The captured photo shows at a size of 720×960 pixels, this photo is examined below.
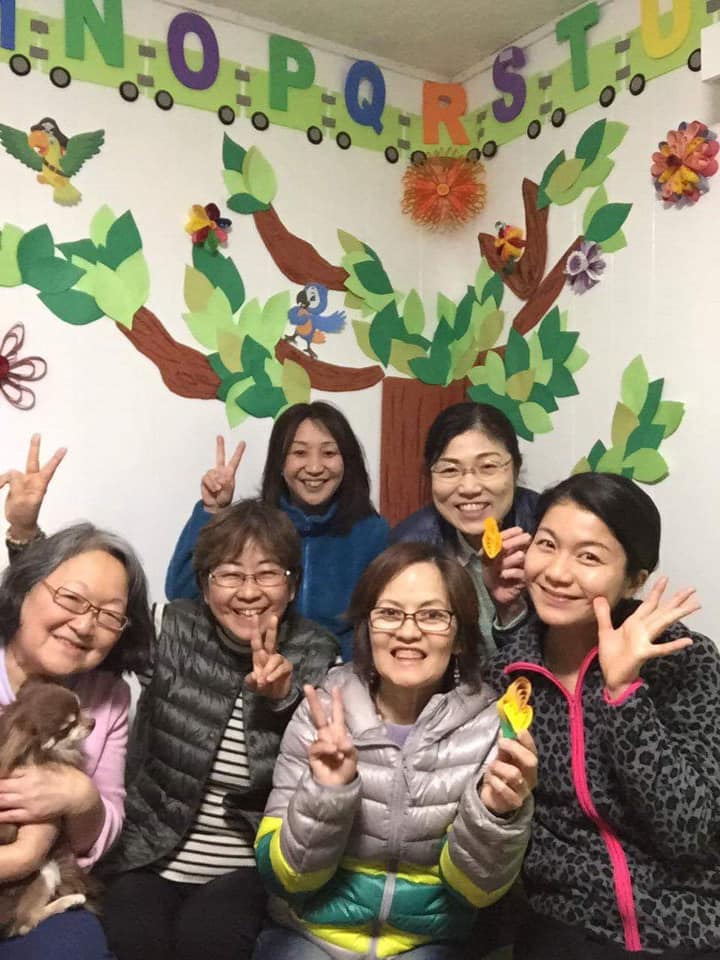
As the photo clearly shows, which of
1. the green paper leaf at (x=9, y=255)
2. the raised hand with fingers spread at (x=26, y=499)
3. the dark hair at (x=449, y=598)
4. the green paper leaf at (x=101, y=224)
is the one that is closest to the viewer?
the dark hair at (x=449, y=598)

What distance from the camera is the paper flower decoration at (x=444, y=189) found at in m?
3.03

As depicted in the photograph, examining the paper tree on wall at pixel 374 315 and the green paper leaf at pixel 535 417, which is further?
the green paper leaf at pixel 535 417

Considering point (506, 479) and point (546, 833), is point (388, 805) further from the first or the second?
point (506, 479)

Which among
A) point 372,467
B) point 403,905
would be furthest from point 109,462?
point 403,905

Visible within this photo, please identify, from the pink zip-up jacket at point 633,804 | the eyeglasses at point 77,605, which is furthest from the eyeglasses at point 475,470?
the eyeglasses at point 77,605

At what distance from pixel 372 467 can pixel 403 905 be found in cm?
165

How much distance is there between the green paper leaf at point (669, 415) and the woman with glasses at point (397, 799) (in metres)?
0.99

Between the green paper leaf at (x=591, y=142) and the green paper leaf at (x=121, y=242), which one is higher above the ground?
the green paper leaf at (x=591, y=142)

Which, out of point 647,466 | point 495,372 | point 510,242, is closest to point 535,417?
point 495,372

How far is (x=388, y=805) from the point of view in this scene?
1.58 m

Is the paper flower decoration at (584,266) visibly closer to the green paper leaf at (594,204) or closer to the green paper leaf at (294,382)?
the green paper leaf at (594,204)

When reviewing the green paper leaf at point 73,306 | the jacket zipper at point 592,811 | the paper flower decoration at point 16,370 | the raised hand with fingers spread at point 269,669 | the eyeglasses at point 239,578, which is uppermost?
the green paper leaf at point 73,306

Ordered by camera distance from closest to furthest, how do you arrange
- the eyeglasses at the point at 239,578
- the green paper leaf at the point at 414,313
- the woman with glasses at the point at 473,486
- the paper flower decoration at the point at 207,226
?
the eyeglasses at the point at 239,578
the woman with glasses at the point at 473,486
the paper flower decoration at the point at 207,226
the green paper leaf at the point at 414,313

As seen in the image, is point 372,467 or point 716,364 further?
point 372,467
